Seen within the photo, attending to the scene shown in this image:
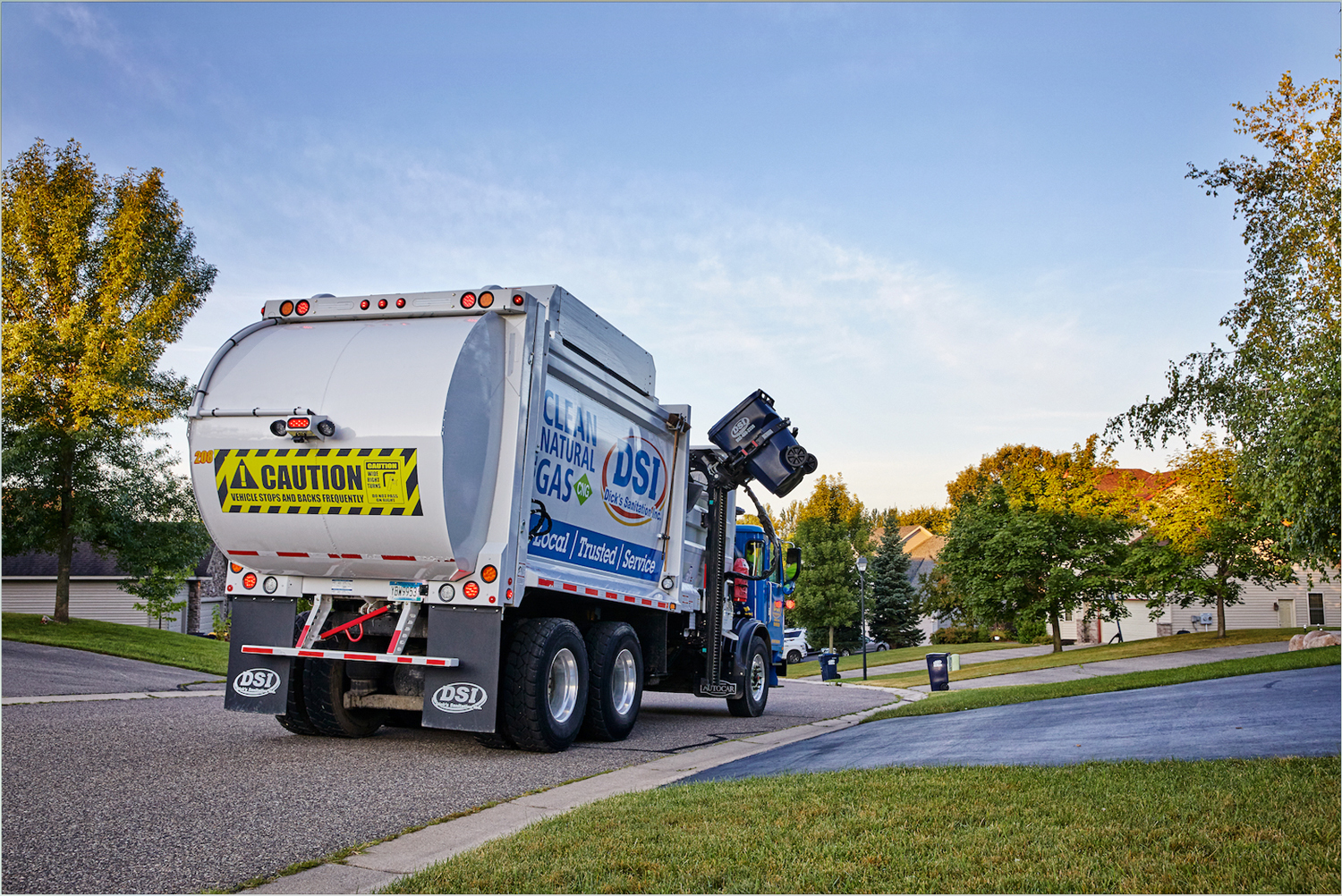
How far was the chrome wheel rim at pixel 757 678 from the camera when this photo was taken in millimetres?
13961

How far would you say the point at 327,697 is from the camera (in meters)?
9.30

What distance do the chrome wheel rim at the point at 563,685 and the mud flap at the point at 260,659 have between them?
2322mm

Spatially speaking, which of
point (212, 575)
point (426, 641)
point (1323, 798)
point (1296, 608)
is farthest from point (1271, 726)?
point (1296, 608)

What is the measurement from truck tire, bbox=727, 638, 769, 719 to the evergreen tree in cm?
4251

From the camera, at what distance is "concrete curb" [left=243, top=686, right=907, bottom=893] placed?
4742 millimetres

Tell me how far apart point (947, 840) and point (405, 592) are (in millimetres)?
5130

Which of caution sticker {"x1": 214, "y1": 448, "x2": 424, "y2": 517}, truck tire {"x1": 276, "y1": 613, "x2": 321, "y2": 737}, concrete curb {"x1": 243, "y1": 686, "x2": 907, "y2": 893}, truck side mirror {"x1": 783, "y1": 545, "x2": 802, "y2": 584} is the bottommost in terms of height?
concrete curb {"x1": 243, "y1": 686, "x2": 907, "y2": 893}

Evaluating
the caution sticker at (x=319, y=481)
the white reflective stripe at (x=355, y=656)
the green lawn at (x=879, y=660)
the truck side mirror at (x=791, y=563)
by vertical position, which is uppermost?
the caution sticker at (x=319, y=481)

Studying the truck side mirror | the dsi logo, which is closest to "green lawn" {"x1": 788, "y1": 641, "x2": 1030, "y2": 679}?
the truck side mirror

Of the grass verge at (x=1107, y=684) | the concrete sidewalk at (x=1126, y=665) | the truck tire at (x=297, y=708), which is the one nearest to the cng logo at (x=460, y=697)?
the truck tire at (x=297, y=708)

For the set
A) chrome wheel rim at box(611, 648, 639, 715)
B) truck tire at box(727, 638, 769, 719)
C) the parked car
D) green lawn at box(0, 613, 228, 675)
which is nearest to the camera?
chrome wheel rim at box(611, 648, 639, 715)

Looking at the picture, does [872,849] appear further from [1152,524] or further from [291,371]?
[1152,524]

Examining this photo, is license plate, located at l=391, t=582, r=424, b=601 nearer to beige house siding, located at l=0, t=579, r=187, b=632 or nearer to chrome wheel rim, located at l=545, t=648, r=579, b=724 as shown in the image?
chrome wheel rim, located at l=545, t=648, r=579, b=724

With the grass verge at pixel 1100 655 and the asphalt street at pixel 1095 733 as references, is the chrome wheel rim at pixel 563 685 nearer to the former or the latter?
the asphalt street at pixel 1095 733
